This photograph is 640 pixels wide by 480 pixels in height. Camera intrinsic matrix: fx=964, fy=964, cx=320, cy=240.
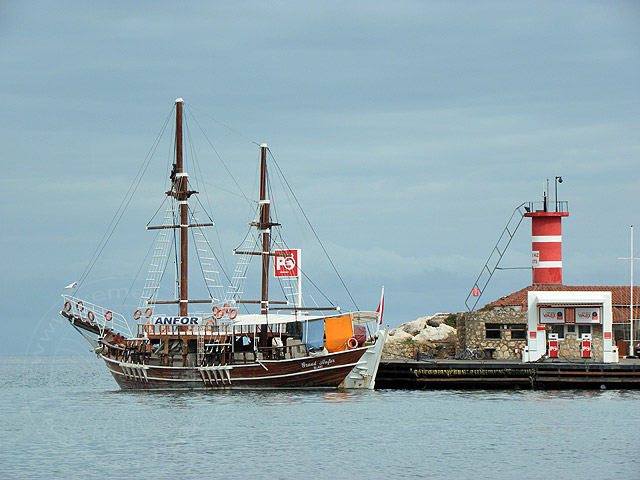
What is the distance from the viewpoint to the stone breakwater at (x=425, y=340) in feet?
224

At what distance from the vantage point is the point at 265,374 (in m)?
56.0

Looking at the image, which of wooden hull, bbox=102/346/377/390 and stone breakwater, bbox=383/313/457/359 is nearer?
wooden hull, bbox=102/346/377/390

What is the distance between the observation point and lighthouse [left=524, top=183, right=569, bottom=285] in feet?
229

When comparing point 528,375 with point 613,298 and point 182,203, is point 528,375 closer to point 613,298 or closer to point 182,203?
point 613,298

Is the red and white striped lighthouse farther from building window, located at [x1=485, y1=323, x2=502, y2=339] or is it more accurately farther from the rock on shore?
building window, located at [x1=485, y1=323, x2=502, y2=339]

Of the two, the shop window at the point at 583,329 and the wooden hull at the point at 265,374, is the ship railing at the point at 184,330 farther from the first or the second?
the shop window at the point at 583,329

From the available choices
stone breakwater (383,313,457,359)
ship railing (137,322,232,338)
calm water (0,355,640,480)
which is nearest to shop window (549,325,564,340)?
calm water (0,355,640,480)

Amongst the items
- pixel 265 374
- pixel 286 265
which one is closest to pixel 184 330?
pixel 265 374

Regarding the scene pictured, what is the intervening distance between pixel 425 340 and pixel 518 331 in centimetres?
1146

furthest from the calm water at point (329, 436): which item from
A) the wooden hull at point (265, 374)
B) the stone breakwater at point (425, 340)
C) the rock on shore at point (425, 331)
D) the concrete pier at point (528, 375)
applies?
the rock on shore at point (425, 331)

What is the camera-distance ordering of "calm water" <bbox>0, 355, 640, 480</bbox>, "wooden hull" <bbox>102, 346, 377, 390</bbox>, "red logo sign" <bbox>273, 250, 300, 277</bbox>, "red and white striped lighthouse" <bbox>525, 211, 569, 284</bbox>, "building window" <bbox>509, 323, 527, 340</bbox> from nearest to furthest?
"calm water" <bbox>0, 355, 640, 480</bbox> → "wooden hull" <bbox>102, 346, 377, 390</bbox> → "building window" <bbox>509, 323, 527, 340</bbox> → "red logo sign" <bbox>273, 250, 300, 277</bbox> → "red and white striped lighthouse" <bbox>525, 211, 569, 284</bbox>

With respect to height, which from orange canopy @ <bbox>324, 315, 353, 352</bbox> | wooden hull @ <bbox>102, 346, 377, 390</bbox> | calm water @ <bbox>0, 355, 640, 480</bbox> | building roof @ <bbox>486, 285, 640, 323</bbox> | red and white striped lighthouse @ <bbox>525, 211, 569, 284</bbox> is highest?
red and white striped lighthouse @ <bbox>525, 211, 569, 284</bbox>

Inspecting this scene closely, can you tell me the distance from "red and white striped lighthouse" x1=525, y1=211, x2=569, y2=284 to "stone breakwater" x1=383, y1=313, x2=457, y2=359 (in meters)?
7.82

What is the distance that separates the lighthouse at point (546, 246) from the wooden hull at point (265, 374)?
1937cm
